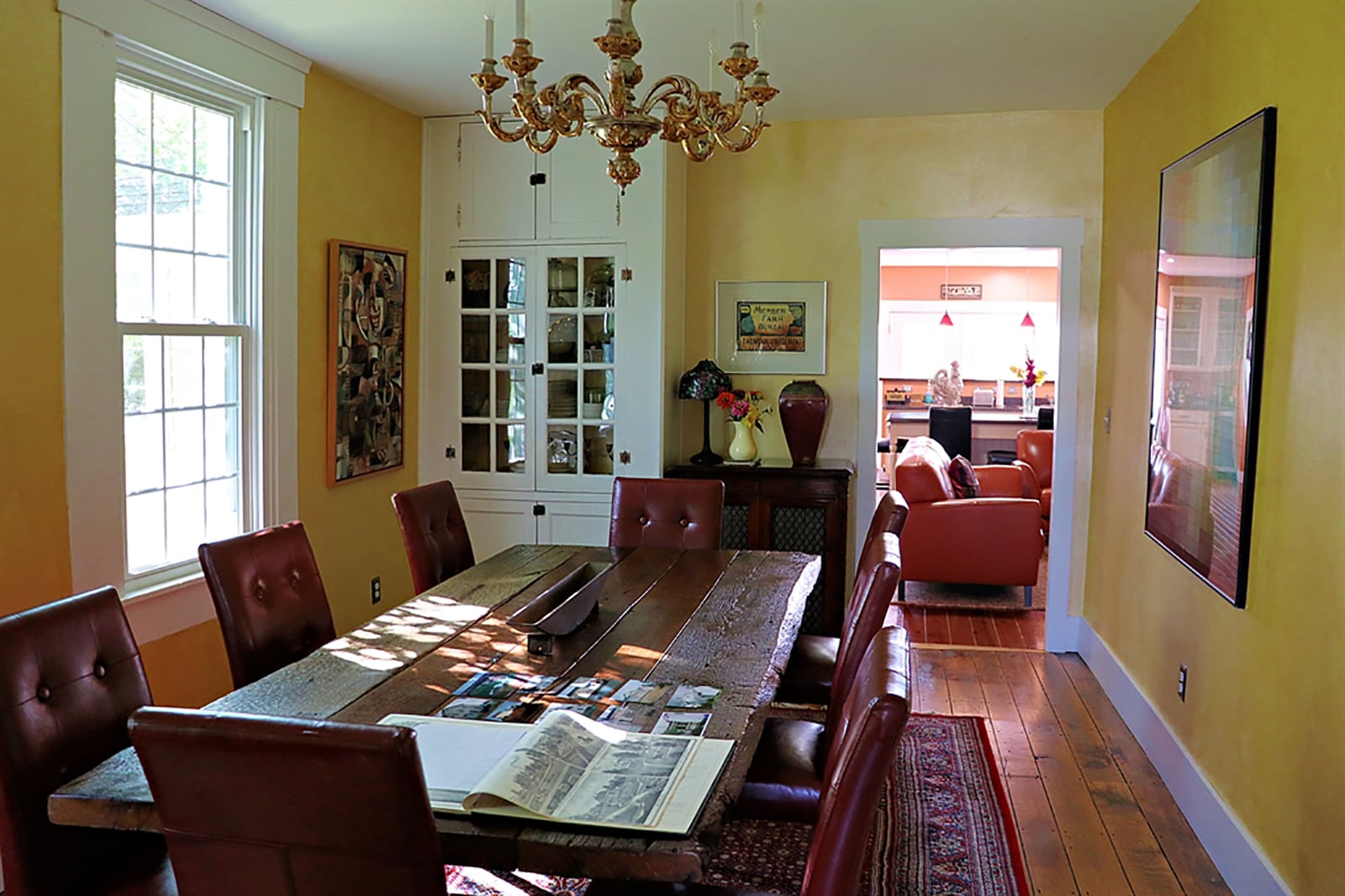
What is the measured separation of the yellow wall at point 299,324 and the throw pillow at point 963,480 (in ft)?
10.5

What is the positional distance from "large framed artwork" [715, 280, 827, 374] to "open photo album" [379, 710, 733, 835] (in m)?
3.73

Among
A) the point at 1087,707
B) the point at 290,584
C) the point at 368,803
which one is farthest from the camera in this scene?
the point at 1087,707

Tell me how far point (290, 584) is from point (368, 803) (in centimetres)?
163

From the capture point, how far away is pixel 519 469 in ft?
17.6

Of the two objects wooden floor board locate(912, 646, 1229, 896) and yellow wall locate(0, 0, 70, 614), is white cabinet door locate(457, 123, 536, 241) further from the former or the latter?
wooden floor board locate(912, 646, 1229, 896)

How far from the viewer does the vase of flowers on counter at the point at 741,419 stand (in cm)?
529

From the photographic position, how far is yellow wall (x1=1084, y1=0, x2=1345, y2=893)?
2.39 metres

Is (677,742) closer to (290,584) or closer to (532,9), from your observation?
(290,584)

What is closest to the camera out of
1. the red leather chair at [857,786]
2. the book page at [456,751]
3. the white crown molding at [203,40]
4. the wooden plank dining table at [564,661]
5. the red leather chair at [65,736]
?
the red leather chair at [857,786]

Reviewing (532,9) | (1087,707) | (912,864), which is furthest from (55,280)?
(1087,707)

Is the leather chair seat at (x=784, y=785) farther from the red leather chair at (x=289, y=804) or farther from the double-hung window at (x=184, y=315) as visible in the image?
the double-hung window at (x=184, y=315)

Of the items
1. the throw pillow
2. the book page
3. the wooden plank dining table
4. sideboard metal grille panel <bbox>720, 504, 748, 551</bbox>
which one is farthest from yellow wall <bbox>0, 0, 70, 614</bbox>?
the throw pillow

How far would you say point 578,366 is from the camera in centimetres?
526

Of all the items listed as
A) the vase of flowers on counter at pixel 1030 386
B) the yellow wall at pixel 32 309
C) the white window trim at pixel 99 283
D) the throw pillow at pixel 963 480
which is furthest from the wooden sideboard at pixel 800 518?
the vase of flowers on counter at pixel 1030 386
